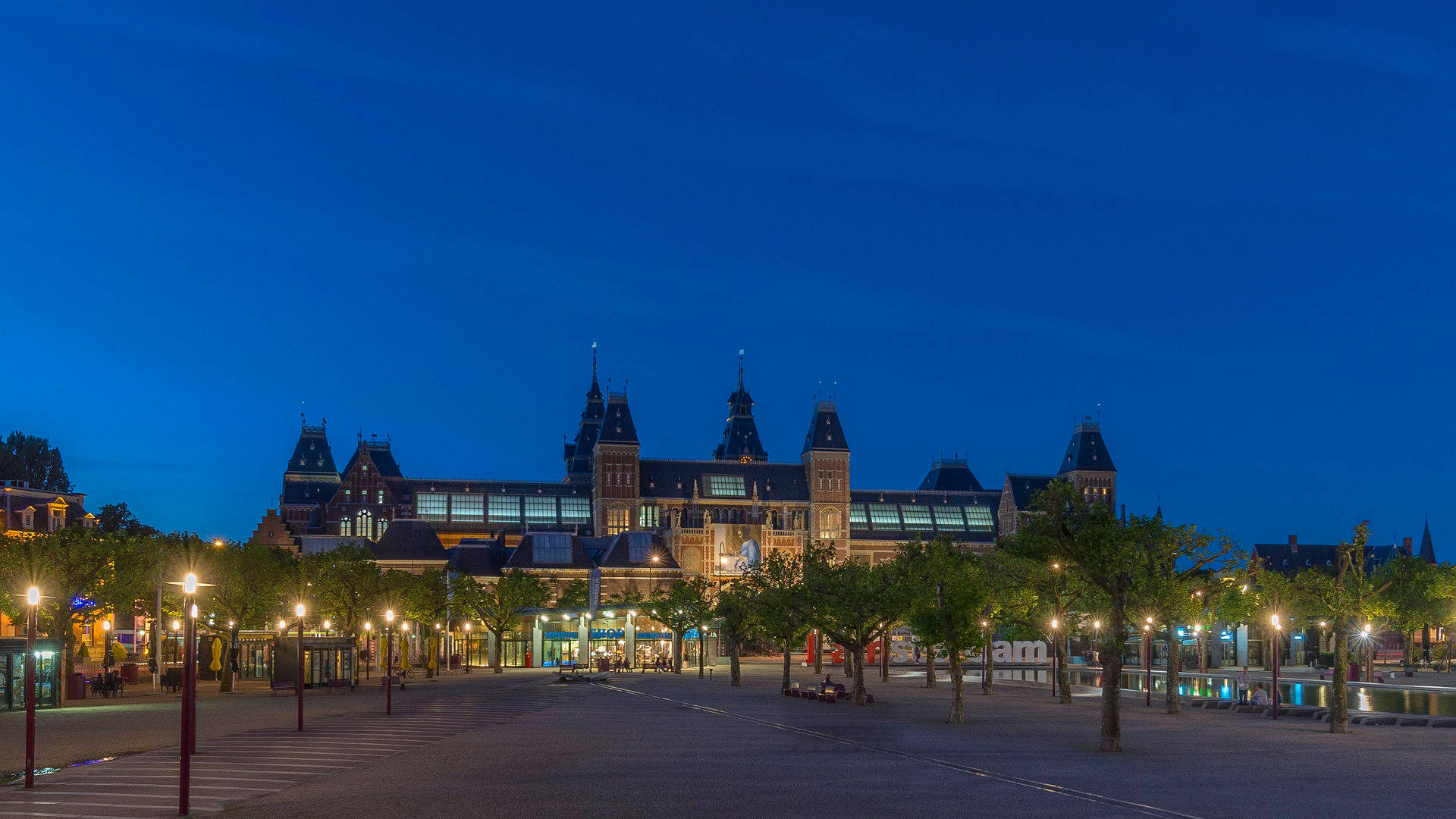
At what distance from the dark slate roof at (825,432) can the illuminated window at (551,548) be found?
144ft

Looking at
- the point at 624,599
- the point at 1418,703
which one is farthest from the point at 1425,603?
the point at 624,599

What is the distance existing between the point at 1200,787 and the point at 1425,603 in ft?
284

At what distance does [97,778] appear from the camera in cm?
2920

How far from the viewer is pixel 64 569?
65.8 metres

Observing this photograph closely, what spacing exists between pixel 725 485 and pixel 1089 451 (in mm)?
49995

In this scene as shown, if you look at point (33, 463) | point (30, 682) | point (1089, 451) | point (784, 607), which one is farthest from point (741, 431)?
point (30, 682)

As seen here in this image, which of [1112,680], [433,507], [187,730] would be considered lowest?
[1112,680]

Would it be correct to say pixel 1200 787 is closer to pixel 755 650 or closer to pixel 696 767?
pixel 696 767

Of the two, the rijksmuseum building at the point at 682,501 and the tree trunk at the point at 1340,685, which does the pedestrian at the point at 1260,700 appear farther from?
the rijksmuseum building at the point at 682,501

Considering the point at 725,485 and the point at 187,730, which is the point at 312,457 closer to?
the point at 725,485

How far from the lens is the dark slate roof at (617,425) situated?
172000 mm

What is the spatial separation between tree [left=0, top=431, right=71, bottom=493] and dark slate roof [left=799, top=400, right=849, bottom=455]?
3456 inches

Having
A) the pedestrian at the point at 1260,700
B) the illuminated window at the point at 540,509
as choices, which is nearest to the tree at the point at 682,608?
the pedestrian at the point at 1260,700

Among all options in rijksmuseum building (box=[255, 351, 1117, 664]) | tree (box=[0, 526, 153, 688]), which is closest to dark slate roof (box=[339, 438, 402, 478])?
rijksmuseum building (box=[255, 351, 1117, 664])
